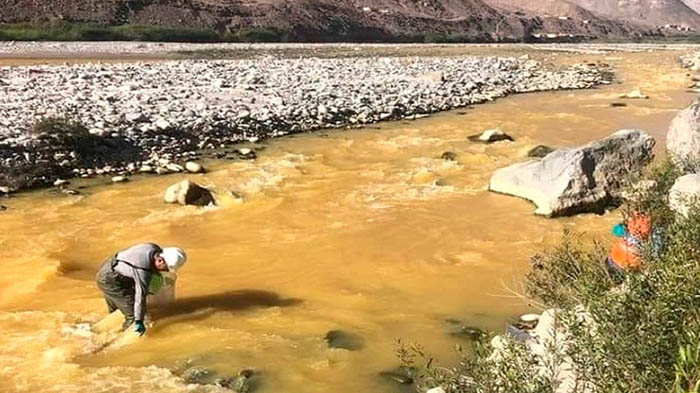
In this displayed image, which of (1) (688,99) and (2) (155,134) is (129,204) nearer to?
(2) (155,134)

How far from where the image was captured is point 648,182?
9945mm

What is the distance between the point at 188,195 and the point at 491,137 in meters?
9.53

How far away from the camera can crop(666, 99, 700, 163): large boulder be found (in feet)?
43.7

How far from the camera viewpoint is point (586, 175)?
42.4 ft

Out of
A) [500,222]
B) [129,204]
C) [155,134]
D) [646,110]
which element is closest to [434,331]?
[500,222]

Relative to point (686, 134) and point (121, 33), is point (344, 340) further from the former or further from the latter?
point (121, 33)

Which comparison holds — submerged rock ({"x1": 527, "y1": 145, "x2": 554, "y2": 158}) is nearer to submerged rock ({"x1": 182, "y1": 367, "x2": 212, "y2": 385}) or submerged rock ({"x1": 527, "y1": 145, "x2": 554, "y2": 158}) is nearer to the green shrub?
submerged rock ({"x1": 182, "y1": 367, "x2": 212, "y2": 385})

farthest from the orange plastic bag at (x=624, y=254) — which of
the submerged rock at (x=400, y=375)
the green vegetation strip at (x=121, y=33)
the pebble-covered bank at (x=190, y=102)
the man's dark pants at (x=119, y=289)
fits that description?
the green vegetation strip at (x=121, y=33)

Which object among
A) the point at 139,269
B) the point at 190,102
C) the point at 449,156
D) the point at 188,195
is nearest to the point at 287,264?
the point at 139,269

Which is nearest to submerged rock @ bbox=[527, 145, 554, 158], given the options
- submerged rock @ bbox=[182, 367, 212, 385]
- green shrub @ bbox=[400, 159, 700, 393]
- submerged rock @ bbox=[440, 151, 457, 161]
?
submerged rock @ bbox=[440, 151, 457, 161]

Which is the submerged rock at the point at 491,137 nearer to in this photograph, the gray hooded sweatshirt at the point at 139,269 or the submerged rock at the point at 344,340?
the submerged rock at the point at 344,340

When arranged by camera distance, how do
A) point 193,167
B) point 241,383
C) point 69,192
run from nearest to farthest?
point 241,383 < point 69,192 < point 193,167

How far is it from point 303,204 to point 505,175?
4037 millimetres

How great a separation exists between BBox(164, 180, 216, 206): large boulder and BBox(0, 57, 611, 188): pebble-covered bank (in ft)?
7.65
